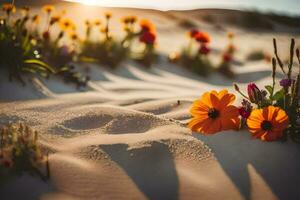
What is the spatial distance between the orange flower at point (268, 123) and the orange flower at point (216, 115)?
0.14m

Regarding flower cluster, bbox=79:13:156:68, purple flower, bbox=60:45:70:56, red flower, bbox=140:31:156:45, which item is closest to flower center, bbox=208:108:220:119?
purple flower, bbox=60:45:70:56

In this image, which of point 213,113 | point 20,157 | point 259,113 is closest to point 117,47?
point 213,113

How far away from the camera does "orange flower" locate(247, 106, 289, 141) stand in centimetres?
227

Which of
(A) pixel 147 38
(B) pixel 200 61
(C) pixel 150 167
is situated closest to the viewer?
(C) pixel 150 167


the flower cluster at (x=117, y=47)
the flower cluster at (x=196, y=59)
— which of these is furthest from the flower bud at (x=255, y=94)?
the flower cluster at (x=196, y=59)

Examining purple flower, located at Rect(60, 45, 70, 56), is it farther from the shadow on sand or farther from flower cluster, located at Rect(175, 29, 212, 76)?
the shadow on sand

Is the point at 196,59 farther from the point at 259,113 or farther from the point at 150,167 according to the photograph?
the point at 150,167

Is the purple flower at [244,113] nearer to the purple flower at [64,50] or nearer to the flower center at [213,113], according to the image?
the flower center at [213,113]

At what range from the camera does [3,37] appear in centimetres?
369

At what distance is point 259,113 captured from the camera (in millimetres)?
2326

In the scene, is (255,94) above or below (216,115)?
above

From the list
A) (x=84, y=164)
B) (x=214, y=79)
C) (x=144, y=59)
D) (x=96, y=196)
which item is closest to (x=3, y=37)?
(x=84, y=164)

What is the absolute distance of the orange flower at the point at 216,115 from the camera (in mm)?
2461

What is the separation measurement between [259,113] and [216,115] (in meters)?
0.26
